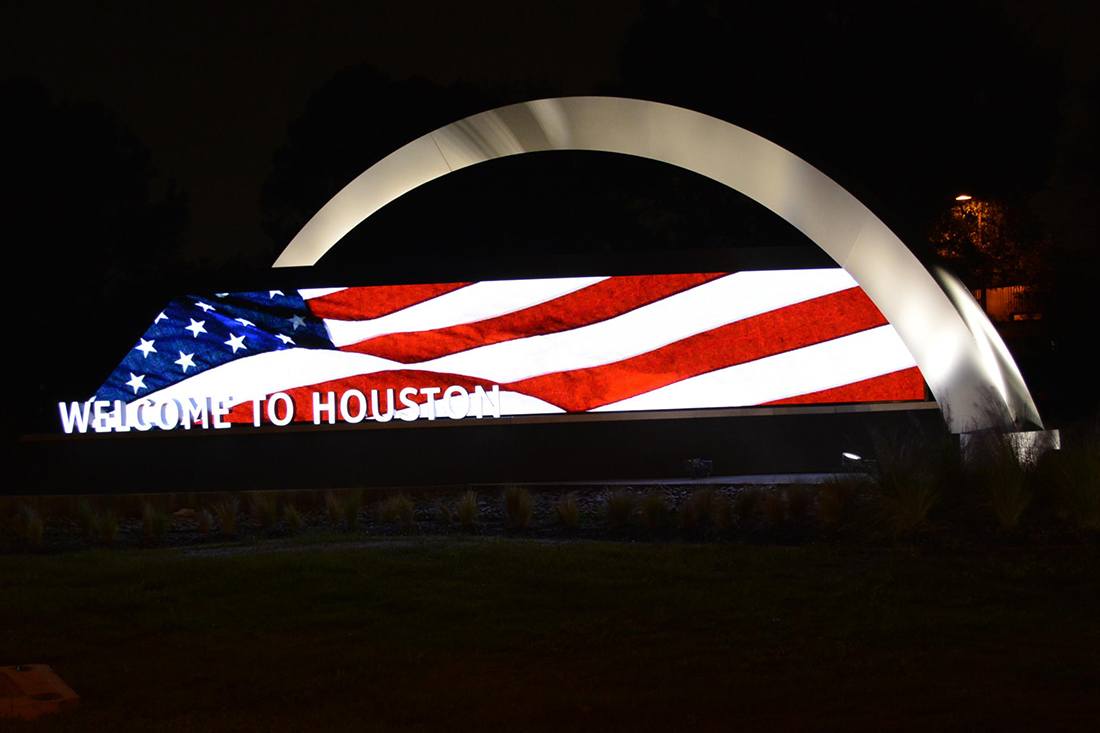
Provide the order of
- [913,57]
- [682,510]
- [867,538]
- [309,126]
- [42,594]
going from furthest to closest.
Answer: [309,126] < [913,57] < [682,510] < [867,538] < [42,594]

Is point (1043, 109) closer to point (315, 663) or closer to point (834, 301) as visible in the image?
point (834, 301)

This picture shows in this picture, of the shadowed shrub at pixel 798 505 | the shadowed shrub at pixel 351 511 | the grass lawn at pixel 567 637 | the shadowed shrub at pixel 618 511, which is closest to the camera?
the grass lawn at pixel 567 637

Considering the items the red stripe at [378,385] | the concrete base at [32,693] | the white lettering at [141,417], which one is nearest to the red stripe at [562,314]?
the red stripe at [378,385]

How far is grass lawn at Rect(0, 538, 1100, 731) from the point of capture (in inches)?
245

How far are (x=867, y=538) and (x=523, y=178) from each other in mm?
32179

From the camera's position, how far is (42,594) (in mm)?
9633

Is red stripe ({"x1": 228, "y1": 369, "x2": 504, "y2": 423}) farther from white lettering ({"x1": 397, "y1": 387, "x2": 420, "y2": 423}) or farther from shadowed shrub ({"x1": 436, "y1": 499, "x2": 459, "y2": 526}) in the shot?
shadowed shrub ({"x1": 436, "y1": 499, "x2": 459, "y2": 526})

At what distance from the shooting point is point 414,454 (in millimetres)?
18062

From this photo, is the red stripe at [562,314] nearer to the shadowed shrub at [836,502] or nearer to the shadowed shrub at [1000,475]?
the shadowed shrub at [1000,475]

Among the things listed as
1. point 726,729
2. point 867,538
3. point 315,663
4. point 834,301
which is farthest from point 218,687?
point 834,301

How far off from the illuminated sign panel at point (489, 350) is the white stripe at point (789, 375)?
0.02m

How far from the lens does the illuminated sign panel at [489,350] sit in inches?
713

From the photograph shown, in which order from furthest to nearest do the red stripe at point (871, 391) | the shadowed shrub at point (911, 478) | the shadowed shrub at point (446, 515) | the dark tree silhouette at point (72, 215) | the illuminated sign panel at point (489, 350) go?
the dark tree silhouette at point (72, 215) → the red stripe at point (871, 391) → the illuminated sign panel at point (489, 350) → the shadowed shrub at point (446, 515) → the shadowed shrub at point (911, 478)

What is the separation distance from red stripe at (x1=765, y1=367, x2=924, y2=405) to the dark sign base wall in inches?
11.5
